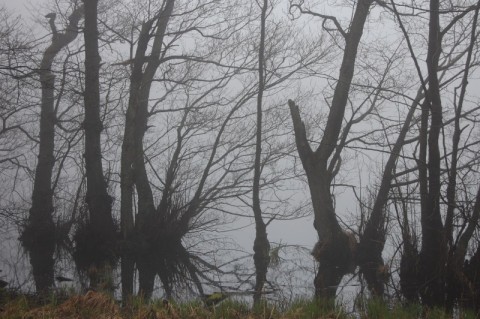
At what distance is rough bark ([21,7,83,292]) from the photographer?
11.9 meters

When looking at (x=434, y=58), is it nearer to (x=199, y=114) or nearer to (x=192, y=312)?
(x=192, y=312)

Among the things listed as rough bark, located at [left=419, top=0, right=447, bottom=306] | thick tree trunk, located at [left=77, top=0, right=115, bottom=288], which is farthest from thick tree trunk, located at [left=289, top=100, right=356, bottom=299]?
thick tree trunk, located at [left=77, top=0, right=115, bottom=288]

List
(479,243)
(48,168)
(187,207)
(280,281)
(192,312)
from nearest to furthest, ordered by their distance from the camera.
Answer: (192,312), (479,243), (280,281), (187,207), (48,168)

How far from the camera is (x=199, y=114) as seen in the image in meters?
12.6

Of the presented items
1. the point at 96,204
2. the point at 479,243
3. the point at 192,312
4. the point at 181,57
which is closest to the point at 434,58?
the point at 479,243

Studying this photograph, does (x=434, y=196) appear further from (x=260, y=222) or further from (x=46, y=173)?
(x=46, y=173)

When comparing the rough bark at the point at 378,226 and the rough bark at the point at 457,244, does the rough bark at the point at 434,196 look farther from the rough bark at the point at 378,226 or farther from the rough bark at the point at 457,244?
the rough bark at the point at 378,226

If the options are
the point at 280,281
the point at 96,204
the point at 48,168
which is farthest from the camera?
the point at 48,168

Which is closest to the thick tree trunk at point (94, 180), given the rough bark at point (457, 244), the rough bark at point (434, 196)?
the rough bark at point (434, 196)

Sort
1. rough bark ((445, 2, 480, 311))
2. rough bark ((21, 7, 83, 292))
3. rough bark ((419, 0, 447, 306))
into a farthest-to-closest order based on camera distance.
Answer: rough bark ((21, 7, 83, 292)) → rough bark ((419, 0, 447, 306)) → rough bark ((445, 2, 480, 311))

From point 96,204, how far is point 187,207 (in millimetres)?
1998

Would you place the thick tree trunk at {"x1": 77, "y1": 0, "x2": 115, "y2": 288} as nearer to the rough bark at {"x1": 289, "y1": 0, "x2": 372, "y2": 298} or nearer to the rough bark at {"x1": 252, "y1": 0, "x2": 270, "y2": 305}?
the rough bark at {"x1": 252, "y1": 0, "x2": 270, "y2": 305}

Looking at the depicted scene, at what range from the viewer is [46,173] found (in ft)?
46.8

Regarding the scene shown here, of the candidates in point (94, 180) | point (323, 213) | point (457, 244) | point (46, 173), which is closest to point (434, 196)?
point (457, 244)
